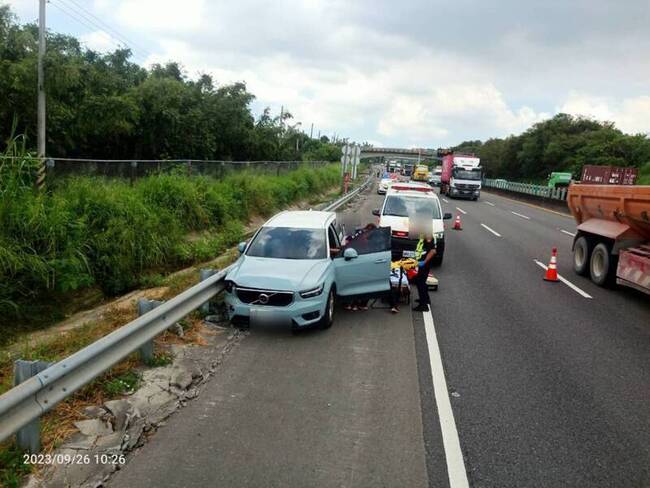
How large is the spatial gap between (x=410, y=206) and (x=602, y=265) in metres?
4.59

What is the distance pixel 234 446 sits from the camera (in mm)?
4473

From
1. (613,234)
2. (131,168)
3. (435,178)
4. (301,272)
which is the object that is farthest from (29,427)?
(435,178)

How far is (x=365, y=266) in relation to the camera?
850cm

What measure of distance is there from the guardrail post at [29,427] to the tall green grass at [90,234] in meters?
4.13

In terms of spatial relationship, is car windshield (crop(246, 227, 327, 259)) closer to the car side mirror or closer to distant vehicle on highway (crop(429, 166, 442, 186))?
the car side mirror

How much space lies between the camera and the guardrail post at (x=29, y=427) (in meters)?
4.05

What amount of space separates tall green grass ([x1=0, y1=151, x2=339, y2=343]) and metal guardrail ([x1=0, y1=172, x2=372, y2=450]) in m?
3.03

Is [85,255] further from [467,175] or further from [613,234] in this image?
[467,175]

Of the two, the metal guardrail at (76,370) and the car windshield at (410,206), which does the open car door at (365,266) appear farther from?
the car windshield at (410,206)

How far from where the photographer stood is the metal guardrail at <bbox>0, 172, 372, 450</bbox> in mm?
3773

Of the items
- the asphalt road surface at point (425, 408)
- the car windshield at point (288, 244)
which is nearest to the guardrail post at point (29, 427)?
the asphalt road surface at point (425, 408)

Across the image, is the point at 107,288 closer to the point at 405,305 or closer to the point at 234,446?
the point at 405,305

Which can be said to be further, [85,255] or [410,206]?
[410,206]

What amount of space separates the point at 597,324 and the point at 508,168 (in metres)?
83.4
